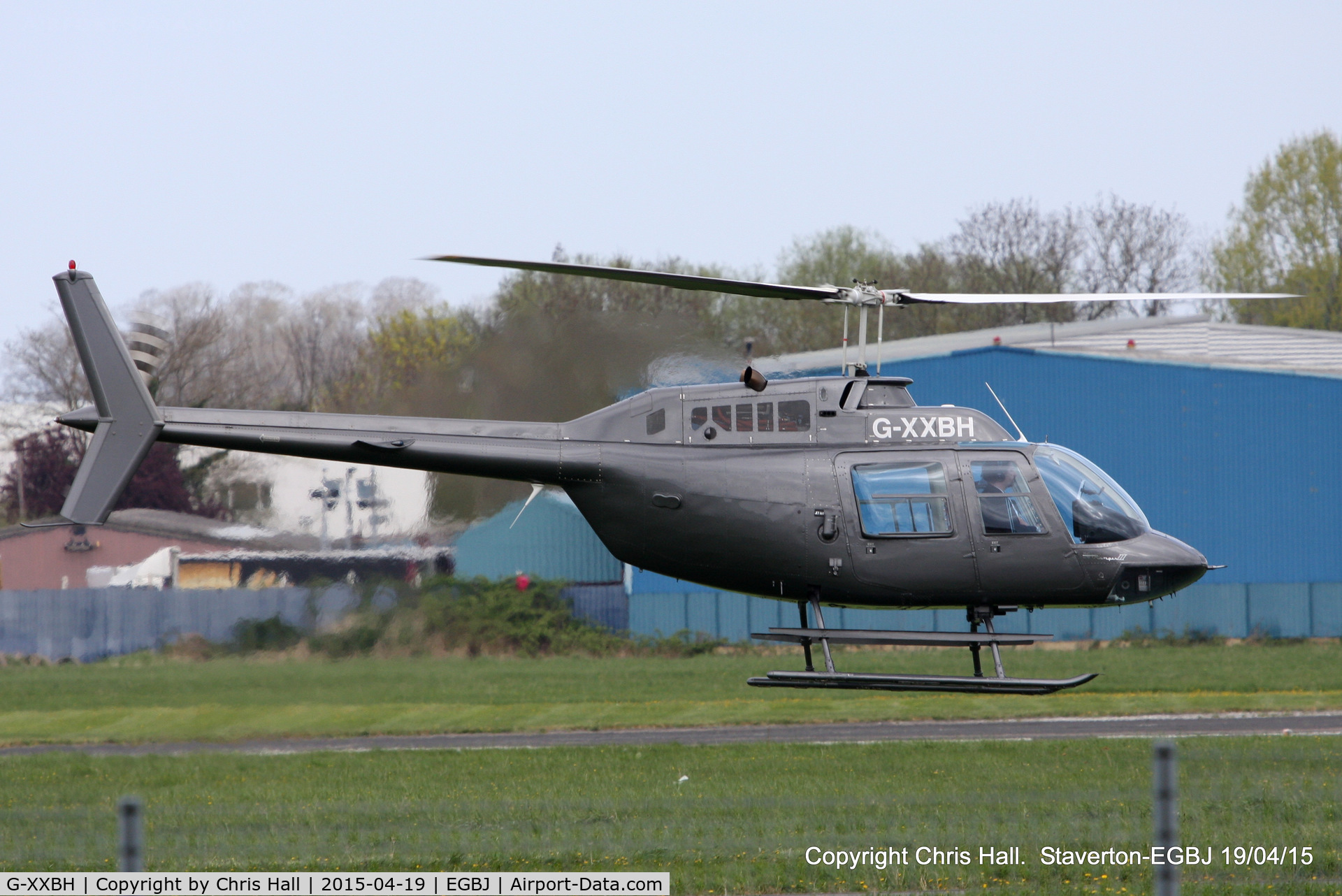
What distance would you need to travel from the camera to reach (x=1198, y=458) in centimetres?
3341

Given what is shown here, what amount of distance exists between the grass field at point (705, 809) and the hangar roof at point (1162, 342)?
1811 cm

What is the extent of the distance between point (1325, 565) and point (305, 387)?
90.5 feet

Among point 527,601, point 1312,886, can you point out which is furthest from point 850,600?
point 527,601

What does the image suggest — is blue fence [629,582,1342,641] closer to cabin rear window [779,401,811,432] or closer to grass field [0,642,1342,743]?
grass field [0,642,1342,743]

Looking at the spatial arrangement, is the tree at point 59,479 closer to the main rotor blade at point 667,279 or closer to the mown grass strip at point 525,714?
the mown grass strip at point 525,714

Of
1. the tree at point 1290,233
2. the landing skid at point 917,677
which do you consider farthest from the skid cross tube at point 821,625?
the tree at point 1290,233

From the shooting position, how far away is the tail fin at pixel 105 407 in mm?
12148

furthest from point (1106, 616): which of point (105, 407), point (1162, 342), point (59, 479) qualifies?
point (105, 407)

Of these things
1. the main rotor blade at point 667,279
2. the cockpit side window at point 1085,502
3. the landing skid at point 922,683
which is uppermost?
the main rotor blade at point 667,279

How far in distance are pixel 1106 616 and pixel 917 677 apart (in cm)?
2546

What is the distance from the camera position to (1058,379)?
1348 inches

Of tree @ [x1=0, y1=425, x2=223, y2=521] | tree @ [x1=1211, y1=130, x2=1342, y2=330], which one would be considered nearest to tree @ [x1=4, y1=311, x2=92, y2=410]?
tree @ [x1=0, y1=425, x2=223, y2=521]

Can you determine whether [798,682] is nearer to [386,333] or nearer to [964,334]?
[964,334]

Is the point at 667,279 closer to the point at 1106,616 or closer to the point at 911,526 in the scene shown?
the point at 911,526
